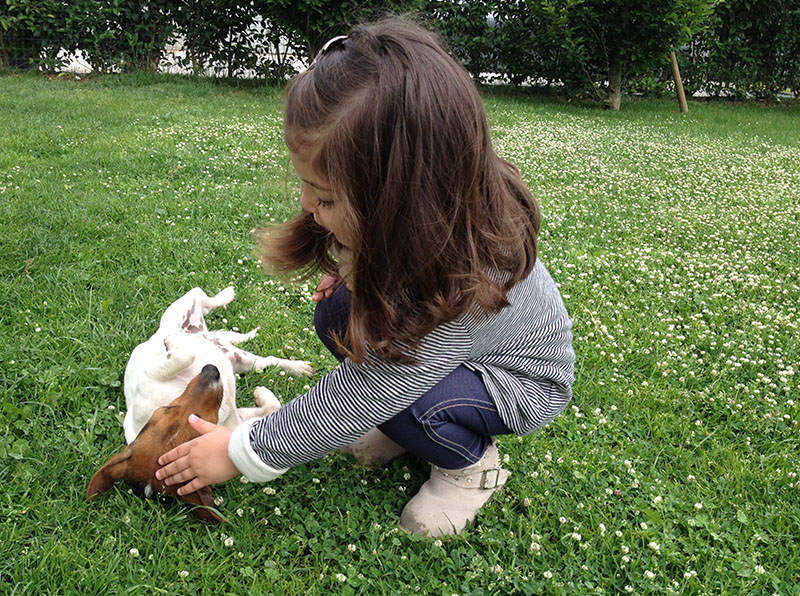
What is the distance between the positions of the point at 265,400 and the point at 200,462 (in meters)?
0.82

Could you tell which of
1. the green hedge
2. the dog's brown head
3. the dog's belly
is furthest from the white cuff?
the green hedge

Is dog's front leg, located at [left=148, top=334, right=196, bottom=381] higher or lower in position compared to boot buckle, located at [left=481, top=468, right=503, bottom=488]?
higher

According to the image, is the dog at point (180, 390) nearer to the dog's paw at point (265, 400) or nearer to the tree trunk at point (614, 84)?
the dog's paw at point (265, 400)

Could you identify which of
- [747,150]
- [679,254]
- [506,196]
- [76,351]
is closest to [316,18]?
[747,150]

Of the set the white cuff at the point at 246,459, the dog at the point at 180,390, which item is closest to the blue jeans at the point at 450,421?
the white cuff at the point at 246,459

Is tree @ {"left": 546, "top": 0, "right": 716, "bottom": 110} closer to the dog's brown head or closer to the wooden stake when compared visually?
the wooden stake

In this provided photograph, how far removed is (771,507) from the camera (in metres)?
2.64

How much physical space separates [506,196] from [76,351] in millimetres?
2431

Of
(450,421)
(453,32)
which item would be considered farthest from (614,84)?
(450,421)

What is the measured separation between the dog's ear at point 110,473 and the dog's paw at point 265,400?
0.74 metres

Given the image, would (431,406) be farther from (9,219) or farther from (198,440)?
(9,219)

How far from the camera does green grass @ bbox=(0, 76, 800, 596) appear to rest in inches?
89.9

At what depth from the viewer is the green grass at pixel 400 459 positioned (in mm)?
2283

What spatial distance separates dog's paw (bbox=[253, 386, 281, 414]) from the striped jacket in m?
0.75
